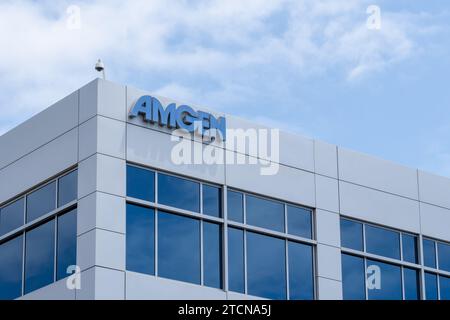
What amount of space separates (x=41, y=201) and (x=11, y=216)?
4.46 ft

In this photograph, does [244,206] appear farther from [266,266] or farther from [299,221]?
[299,221]

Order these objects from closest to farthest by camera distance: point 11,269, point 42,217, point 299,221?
point 42,217
point 11,269
point 299,221

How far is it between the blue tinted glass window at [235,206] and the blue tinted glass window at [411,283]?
5850mm

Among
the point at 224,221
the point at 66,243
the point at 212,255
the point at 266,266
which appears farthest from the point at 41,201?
the point at 266,266

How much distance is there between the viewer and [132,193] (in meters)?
27.0

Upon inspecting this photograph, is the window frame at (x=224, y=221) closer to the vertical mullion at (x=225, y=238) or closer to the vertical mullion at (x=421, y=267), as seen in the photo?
the vertical mullion at (x=225, y=238)

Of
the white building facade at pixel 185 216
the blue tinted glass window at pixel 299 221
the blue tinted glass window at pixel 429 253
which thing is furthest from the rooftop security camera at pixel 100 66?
the blue tinted glass window at pixel 429 253

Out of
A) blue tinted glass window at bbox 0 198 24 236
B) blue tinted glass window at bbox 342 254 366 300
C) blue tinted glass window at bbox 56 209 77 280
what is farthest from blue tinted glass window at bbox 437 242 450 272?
blue tinted glass window at bbox 0 198 24 236

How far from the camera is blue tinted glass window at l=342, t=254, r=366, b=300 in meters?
30.9

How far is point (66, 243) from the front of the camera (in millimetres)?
27172

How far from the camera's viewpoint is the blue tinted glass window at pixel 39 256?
91.0ft

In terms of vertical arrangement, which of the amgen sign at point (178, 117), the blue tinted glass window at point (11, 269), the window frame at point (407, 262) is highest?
the amgen sign at point (178, 117)

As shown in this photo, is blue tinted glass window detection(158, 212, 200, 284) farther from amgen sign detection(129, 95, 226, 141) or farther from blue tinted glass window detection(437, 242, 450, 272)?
blue tinted glass window detection(437, 242, 450, 272)

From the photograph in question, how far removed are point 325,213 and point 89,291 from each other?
7610mm
